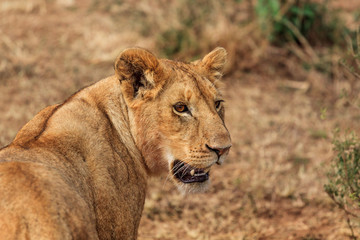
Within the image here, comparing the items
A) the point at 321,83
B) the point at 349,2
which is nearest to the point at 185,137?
the point at 321,83

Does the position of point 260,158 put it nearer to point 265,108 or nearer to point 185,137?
point 265,108

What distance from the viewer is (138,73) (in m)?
3.79

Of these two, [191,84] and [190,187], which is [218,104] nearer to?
[191,84]

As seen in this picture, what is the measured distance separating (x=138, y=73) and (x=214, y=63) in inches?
31.8

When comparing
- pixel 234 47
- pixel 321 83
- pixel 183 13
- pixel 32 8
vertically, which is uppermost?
pixel 32 8

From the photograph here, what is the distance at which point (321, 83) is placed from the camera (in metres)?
8.55

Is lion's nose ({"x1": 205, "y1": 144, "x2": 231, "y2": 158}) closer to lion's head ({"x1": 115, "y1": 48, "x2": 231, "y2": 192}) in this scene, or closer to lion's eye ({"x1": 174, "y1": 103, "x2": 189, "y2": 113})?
lion's head ({"x1": 115, "y1": 48, "x2": 231, "y2": 192})

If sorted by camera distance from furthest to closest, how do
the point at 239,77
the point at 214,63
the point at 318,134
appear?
the point at 239,77 → the point at 318,134 → the point at 214,63

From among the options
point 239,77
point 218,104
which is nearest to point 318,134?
point 239,77

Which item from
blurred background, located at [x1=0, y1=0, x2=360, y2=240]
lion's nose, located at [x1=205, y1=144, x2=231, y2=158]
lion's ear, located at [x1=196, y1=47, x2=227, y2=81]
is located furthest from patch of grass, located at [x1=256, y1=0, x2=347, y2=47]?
lion's nose, located at [x1=205, y1=144, x2=231, y2=158]

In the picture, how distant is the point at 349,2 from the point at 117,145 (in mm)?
8710

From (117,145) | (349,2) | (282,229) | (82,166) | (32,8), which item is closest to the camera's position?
(82,166)

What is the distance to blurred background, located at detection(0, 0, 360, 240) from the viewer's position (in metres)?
5.83

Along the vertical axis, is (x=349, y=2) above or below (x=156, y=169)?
below
